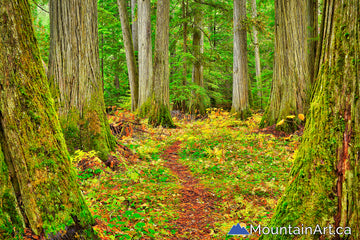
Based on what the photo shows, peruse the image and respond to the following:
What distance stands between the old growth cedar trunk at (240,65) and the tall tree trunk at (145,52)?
4.17 m

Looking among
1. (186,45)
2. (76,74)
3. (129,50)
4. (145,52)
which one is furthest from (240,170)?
(186,45)

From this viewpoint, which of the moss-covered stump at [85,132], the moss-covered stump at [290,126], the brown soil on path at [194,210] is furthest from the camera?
the moss-covered stump at [290,126]

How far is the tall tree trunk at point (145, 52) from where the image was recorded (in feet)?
35.2

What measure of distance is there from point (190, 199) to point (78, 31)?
3.87 meters

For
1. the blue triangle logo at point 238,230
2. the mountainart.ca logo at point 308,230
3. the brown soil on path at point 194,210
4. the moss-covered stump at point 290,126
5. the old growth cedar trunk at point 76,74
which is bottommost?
the brown soil on path at point 194,210

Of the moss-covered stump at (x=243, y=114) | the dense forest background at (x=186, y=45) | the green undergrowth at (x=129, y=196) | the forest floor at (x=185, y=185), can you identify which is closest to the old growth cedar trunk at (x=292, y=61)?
the forest floor at (x=185, y=185)

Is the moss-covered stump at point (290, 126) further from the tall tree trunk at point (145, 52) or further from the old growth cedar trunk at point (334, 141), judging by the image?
the old growth cedar trunk at point (334, 141)

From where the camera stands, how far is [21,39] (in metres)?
2.09

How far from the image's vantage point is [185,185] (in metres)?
4.69

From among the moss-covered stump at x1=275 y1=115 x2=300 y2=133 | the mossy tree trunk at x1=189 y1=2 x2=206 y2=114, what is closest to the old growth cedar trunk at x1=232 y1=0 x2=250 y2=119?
the mossy tree trunk at x1=189 y1=2 x2=206 y2=114

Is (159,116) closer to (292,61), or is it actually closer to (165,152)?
(165,152)

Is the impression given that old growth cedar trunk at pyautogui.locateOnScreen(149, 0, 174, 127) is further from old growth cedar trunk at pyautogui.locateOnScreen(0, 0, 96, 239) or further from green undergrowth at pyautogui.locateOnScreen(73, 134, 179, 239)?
old growth cedar trunk at pyautogui.locateOnScreen(0, 0, 96, 239)

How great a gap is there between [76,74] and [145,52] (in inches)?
261

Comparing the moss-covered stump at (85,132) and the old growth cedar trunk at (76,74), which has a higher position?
the old growth cedar trunk at (76,74)
